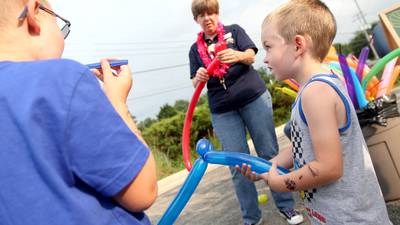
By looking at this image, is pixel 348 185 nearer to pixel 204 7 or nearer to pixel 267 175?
pixel 267 175

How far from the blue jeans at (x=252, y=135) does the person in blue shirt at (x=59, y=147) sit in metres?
2.08

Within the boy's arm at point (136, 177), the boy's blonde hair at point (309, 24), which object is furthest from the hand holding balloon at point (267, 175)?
the boy's arm at point (136, 177)

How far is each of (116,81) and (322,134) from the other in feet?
2.59

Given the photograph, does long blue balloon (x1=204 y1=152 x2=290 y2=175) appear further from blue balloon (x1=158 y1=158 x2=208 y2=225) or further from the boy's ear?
the boy's ear

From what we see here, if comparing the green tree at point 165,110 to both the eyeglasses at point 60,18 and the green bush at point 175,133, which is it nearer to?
the green bush at point 175,133

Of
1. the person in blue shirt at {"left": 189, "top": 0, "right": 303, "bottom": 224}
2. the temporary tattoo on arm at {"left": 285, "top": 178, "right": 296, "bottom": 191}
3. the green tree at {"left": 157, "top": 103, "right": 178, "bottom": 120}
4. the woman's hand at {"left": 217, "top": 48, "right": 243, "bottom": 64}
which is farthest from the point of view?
the green tree at {"left": 157, "top": 103, "right": 178, "bottom": 120}

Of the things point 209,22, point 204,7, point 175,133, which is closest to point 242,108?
point 209,22

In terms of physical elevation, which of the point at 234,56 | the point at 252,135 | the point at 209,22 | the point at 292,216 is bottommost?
the point at 292,216

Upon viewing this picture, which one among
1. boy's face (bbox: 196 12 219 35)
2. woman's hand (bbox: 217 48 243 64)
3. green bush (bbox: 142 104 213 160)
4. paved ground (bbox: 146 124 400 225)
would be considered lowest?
green bush (bbox: 142 104 213 160)

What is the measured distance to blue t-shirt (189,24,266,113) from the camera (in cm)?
298

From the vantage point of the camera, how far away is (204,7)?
10.2 feet

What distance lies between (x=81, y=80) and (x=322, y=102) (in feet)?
3.03

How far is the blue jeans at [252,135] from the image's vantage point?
299 centimetres

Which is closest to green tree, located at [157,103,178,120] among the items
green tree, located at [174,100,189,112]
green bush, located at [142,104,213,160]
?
green tree, located at [174,100,189,112]
